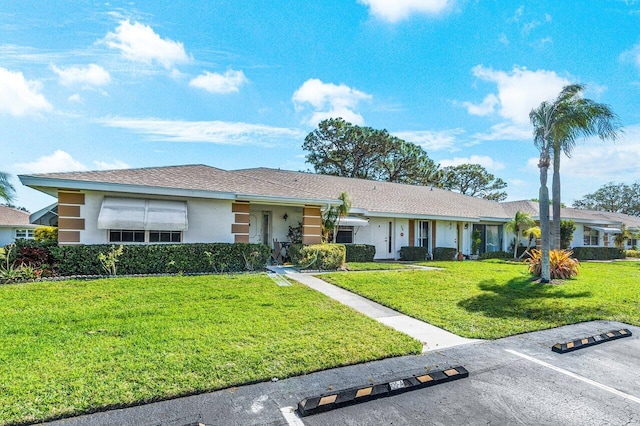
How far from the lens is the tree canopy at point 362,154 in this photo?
37.8 metres

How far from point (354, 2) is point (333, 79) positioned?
5.49 metres

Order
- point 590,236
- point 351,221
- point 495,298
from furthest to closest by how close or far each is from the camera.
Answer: point 590,236
point 351,221
point 495,298

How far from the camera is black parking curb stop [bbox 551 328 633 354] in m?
5.48

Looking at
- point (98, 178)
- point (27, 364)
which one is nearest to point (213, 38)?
point (98, 178)

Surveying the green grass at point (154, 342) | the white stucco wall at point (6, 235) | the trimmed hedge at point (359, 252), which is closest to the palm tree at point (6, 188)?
the green grass at point (154, 342)

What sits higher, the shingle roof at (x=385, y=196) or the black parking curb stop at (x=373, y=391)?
the shingle roof at (x=385, y=196)

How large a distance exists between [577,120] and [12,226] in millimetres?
41455

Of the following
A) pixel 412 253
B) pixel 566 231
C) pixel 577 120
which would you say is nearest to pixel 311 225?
pixel 412 253

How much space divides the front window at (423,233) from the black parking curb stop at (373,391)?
1730cm

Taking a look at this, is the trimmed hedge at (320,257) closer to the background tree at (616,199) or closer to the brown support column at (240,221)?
the brown support column at (240,221)

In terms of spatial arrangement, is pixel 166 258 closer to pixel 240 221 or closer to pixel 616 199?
pixel 240 221

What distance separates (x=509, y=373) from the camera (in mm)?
4574

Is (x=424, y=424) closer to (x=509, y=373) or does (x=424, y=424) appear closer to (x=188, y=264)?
(x=509, y=373)

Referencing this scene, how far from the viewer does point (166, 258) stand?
11633 millimetres
